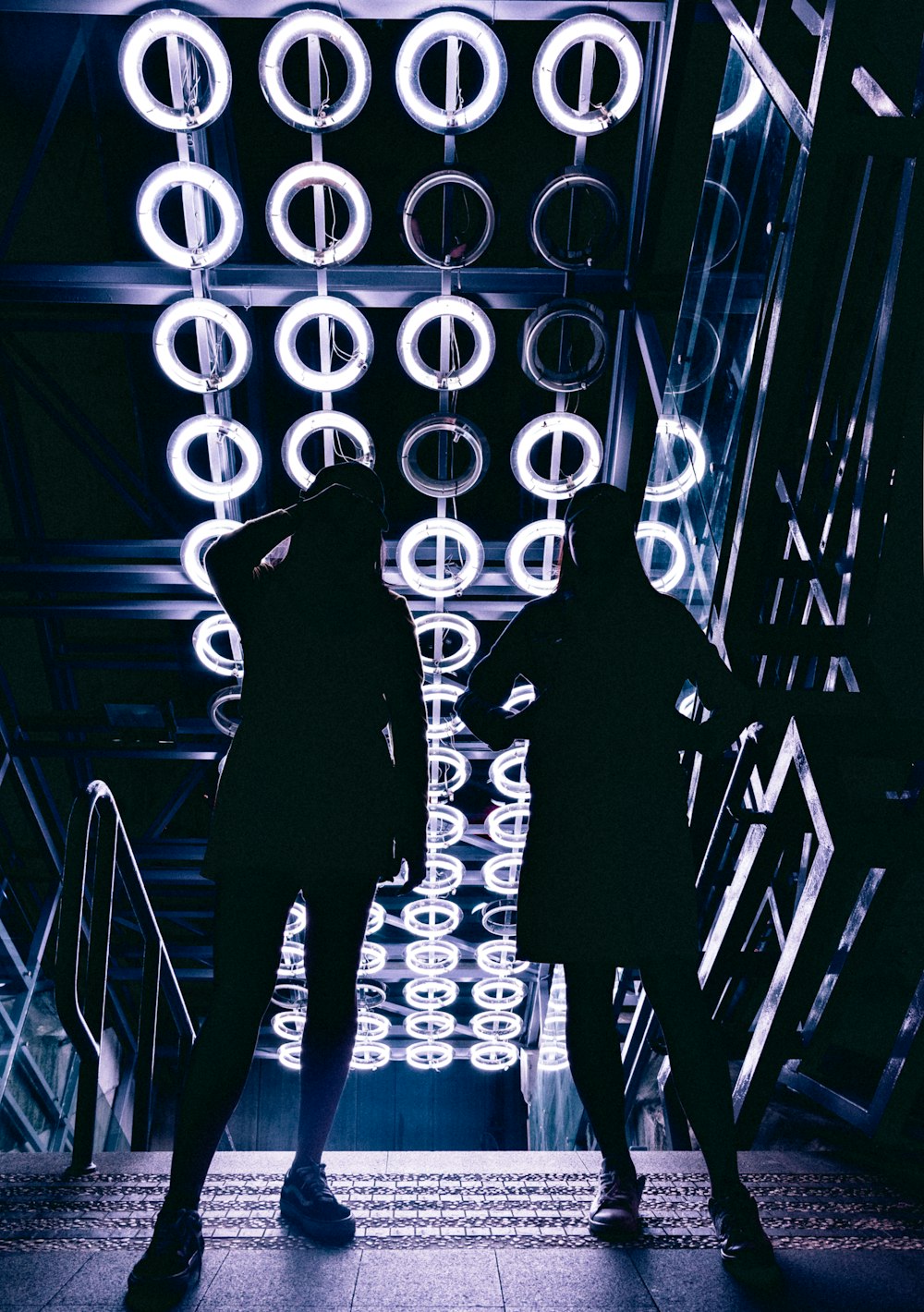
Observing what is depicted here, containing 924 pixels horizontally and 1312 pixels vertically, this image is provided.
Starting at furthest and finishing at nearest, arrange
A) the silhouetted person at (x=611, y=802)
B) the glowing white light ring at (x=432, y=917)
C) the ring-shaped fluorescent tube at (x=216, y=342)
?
1. the glowing white light ring at (x=432, y=917)
2. the ring-shaped fluorescent tube at (x=216, y=342)
3. the silhouetted person at (x=611, y=802)

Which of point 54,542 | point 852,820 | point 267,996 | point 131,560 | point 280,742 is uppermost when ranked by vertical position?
point 280,742

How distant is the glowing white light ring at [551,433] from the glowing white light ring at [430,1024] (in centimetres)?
595

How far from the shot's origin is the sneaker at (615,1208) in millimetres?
1655

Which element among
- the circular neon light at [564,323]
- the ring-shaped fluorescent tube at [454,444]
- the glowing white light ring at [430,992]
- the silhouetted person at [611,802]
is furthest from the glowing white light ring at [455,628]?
the glowing white light ring at [430,992]

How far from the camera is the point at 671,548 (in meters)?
3.84

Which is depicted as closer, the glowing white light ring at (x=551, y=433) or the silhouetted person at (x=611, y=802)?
the silhouetted person at (x=611, y=802)

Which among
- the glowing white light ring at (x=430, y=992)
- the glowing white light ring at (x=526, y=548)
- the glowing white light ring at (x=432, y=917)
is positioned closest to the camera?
the glowing white light ring at (x=526, y=548)

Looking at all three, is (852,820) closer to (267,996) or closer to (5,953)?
(267,996)

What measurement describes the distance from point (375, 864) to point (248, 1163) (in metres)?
→ 0.97

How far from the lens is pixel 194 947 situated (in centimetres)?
1098

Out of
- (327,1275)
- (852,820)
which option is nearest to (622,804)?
(852,820)

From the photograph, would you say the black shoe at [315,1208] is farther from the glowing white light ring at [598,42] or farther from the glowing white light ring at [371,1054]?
the glowing white light ring at [371,1054]

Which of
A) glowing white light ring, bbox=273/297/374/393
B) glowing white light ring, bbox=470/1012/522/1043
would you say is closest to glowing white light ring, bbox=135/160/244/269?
glowing white light ring, bbox=273/297/374/393

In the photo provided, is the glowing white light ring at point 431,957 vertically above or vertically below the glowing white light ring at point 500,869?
below
